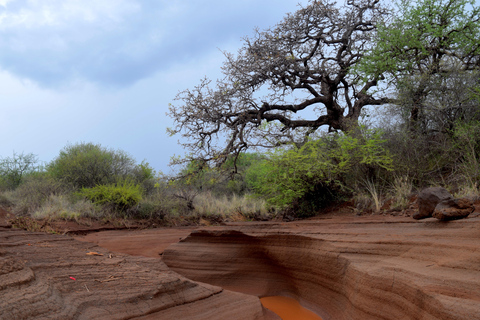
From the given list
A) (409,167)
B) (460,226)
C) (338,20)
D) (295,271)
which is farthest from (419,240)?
(338,20)

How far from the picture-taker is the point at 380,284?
2.81 m

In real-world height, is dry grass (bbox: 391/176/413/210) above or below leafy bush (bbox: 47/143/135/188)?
below

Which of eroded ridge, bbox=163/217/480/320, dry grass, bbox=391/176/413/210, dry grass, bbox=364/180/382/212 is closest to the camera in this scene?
eroded ridge, bbox=163/217/480/320

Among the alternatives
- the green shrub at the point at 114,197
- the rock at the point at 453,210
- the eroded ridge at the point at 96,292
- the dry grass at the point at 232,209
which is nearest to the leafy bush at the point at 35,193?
the green shrub at the point at 114,197

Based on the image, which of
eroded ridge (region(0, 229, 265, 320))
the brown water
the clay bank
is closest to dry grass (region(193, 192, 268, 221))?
the clay bank

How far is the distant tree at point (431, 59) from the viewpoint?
7.16m

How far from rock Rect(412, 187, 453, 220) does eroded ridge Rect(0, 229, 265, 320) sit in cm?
215

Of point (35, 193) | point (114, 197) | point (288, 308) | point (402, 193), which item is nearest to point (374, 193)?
point (402, 193)

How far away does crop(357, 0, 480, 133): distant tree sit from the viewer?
716 centimetres

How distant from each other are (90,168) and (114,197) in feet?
10.3

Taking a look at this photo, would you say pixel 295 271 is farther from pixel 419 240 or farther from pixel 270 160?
pixel 270 160

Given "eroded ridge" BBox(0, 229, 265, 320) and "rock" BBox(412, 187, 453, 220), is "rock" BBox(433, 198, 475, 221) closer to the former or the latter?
"rock" BBox(412, 187, 453, 220)

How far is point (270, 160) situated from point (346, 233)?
419cm

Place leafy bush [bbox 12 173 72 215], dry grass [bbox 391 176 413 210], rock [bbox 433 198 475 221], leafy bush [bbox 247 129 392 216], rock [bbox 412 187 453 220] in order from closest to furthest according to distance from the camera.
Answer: rock [bbox 433 198 475 221], rock [bbox 412 187 453 220], dry grass [bbox 391 176 413 210], leafy bush [bbox 247 129 392 216], leafy bush [bbox 12 173 72 215]
